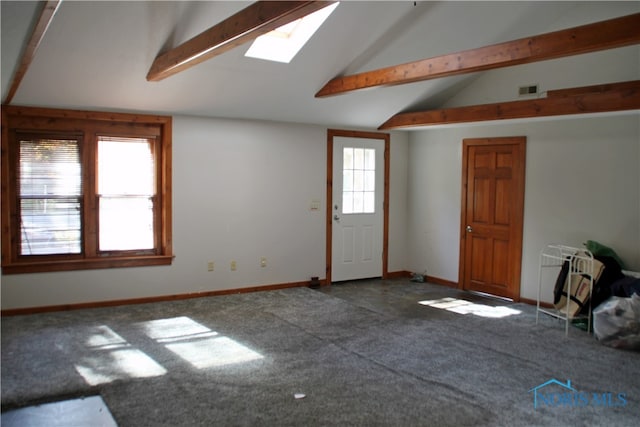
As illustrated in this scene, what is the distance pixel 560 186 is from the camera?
571 centimetres

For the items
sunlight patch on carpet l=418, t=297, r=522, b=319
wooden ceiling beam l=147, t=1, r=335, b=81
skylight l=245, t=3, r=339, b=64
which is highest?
skylight l=245, t=3, r=339, b=64

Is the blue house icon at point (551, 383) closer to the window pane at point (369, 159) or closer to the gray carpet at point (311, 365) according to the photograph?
the gray carpet at point (311, 365)

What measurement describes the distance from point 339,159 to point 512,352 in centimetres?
351

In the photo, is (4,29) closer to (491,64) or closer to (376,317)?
(491,64)

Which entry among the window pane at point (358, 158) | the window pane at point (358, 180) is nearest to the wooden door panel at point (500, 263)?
the window pane at point (358, 180)

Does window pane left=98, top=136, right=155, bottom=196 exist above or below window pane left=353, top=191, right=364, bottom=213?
above

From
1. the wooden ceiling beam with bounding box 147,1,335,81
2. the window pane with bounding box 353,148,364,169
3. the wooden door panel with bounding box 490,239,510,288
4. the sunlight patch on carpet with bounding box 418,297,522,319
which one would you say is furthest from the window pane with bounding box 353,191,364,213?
the wooden ceiling beam with bounding box 147,1,335,81

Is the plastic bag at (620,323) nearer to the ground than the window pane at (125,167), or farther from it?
nearer to the ground

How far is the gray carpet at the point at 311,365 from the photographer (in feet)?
10.6

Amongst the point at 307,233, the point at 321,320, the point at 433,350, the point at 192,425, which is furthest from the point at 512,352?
the point at 307,233

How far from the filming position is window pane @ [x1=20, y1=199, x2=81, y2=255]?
528 centimetres

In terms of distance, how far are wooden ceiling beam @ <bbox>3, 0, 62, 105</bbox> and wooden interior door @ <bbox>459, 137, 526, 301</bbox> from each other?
4.88 m

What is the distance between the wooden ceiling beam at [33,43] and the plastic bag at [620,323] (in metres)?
4.80

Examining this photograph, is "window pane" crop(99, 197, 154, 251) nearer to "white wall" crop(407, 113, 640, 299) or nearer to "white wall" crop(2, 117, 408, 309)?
"white wall" crop(2, 117, 408, 309)
